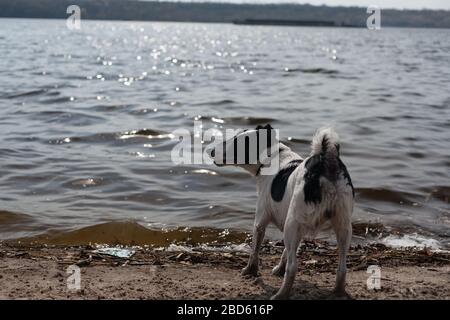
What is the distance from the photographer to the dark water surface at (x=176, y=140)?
38.8 ft

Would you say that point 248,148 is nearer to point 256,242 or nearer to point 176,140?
point 256,242

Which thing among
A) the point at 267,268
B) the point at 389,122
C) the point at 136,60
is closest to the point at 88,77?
the point at 136,60

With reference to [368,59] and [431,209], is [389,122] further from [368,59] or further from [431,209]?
[368,59]

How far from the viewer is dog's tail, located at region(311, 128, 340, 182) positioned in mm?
6301

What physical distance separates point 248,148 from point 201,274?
64.3 inches

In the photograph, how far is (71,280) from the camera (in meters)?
7.47

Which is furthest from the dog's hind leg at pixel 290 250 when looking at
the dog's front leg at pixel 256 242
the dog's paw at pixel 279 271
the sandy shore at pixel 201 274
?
the dog's paw at pixel 279 271

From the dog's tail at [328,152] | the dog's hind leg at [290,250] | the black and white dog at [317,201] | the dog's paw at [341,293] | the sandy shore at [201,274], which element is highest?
the dog's tail at [328,152]

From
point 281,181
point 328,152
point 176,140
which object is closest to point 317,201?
point 328,152

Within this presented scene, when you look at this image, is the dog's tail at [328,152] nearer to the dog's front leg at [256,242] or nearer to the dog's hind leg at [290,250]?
the dog's hind leg at [290,250]

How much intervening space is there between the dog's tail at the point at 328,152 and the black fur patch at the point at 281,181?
774 mm

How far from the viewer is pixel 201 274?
26.4 ft

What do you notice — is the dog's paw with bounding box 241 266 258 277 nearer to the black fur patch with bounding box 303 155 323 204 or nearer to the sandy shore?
the sandy shore
